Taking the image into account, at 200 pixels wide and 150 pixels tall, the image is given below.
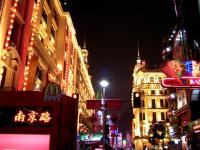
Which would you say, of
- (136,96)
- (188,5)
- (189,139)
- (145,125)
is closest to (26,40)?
(136,96)

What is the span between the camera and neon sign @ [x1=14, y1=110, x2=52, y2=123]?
448 inches

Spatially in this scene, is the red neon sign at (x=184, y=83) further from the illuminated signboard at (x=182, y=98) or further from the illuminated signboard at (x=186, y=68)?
the illuminated signboard at (x=182, y=98)

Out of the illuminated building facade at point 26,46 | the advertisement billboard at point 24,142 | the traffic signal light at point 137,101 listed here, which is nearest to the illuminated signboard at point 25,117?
the advertisement billboard at point 24,142

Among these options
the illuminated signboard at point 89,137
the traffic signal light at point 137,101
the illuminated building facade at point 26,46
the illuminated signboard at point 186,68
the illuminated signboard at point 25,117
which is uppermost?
the illuminated building facade at point 26,46

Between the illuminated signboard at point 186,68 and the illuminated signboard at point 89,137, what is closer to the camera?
the illuminated signboard at point 186,68

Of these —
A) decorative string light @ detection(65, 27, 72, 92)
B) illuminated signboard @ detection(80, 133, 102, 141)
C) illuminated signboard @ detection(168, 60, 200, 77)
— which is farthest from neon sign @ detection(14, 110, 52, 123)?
decorative string light @ detection(65, 27, 72, 92)

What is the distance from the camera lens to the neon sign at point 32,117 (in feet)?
37.3

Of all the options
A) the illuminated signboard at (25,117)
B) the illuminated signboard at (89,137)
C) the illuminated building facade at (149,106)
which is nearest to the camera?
the illuminated signboard at (25,117)

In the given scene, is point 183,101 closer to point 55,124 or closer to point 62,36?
point 62,36

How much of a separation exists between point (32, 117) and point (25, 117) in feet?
0.93

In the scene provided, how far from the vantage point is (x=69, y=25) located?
51.8m

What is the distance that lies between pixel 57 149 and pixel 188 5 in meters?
28.9

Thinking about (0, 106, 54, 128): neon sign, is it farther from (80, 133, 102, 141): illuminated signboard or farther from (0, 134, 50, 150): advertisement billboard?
(80, 133, 102, 141): illuminated signboard

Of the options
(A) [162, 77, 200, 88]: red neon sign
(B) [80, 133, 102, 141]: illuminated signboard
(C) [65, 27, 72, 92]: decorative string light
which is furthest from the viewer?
(C) [65, 27, 72, 92]: decorative string light
